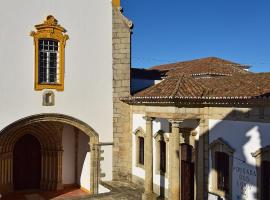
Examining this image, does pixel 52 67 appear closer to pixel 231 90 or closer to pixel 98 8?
pixel 98 8

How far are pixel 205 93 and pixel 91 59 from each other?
19.8 ft

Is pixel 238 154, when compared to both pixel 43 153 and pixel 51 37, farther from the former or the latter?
pixel 43 153

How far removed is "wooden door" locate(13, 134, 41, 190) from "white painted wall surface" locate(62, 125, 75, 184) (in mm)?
1545

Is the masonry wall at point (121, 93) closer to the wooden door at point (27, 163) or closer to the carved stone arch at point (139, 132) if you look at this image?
the carved stone arch at point (139, 132)

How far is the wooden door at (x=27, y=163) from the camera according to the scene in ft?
69.0

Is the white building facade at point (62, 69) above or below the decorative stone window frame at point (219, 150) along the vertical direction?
above

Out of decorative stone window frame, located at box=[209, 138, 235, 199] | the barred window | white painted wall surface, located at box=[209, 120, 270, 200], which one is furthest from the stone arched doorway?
white painted wall surface, located at box=[209, 120, 270, 200]

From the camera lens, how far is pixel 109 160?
17.8 meters

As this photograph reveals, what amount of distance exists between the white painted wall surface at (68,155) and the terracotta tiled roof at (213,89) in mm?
7172

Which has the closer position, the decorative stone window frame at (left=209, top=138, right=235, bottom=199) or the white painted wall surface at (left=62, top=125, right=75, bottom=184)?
the decorative stone window frame at (left=209, top=138, right=235, bottom=199)

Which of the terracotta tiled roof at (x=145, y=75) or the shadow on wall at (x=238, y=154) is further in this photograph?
the terracotta tiled roof at (x=145, y=75)

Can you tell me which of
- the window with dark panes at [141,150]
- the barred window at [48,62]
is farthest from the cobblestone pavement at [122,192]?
the barred window at [48,62]

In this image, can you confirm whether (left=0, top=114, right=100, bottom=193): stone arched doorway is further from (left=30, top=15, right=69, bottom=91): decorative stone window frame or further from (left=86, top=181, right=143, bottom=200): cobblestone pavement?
(left=86, top=181, right=143, bottom=200): cobblestone pavement

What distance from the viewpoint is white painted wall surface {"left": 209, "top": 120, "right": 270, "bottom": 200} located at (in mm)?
11531
